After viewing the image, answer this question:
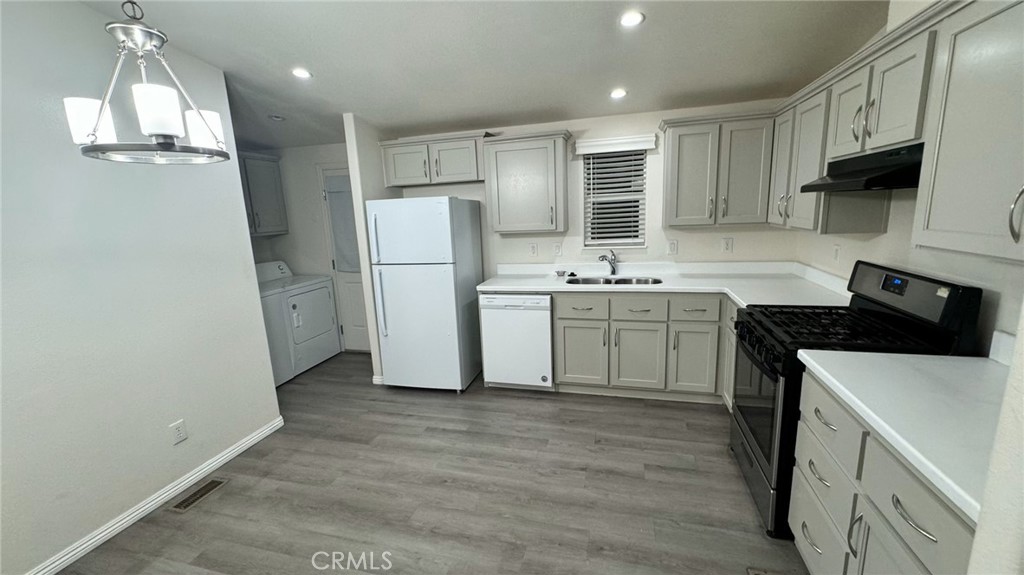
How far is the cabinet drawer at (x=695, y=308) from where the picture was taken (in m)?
2.84

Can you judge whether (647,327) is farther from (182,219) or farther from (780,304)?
(182,219)

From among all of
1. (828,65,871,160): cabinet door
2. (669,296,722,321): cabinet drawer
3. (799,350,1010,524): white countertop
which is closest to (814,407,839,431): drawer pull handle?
(799,350,1010,524): white countertop

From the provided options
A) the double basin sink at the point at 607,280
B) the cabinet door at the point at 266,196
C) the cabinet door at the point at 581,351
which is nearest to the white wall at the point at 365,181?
the cabinet door at the point at 266,196

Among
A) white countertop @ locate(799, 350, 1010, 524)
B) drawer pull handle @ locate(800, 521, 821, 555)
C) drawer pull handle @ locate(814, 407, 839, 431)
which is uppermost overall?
white countertop @ locate(799, 350, 1010, 524)

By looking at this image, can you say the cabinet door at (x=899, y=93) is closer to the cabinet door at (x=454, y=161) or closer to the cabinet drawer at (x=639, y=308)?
the cabinet drawer at (x=639, y=308)

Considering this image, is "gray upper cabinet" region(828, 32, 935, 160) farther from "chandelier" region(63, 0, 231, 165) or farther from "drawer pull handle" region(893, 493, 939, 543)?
"chandelier" region(63, 0, 231, 165)

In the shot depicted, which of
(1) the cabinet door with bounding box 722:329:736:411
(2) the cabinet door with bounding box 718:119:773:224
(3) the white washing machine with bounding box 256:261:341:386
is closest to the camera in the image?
(1) the cabinet door with bounding box 722:329:736:411

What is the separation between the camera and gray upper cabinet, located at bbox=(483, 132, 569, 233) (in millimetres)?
3271

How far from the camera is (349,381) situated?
3795 mm

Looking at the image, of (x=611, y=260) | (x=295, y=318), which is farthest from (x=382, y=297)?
(x=611, y=260)

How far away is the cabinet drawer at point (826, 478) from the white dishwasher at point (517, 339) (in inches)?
73.4

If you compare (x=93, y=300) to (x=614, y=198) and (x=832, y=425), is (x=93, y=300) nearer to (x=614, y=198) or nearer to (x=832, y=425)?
(x=832, y=425)

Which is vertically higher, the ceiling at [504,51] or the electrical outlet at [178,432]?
the ceiling at [504,51]
